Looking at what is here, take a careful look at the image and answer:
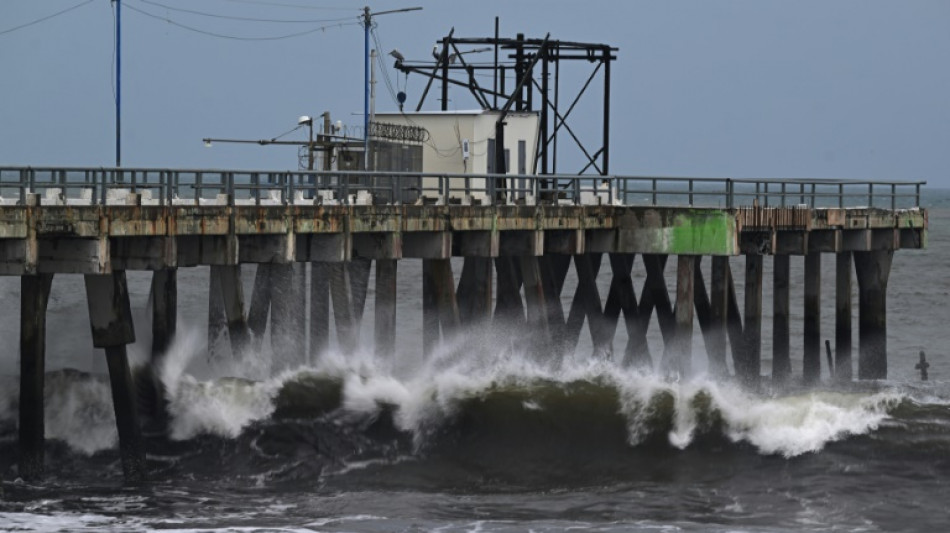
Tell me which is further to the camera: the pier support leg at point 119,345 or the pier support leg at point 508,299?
the pier support leg at point 508,299

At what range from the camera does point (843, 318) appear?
43219 millimetres

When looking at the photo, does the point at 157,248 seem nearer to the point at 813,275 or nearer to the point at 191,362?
the point at 191,362

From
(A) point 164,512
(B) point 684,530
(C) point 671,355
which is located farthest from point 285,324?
(B) point 684,530

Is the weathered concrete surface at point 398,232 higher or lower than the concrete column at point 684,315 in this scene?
higher

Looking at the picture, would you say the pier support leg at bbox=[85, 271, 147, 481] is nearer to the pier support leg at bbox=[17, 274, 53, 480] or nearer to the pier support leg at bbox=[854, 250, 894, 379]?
the pier support leg at bbox=[17, 274, 53, 480]

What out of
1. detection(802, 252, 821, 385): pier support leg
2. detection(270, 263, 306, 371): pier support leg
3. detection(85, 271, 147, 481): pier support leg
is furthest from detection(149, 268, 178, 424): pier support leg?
detection(802, 252, 821, 385): pier support leg

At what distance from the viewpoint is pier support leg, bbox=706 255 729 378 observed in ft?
123

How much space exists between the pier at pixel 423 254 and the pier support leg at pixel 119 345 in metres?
0.03

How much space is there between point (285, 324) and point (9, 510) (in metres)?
11.7

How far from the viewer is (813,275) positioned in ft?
140

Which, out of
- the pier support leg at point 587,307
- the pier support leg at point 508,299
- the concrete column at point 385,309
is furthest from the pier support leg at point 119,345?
the pier support leg at point 587,307

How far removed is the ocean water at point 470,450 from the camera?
2708 centimetres

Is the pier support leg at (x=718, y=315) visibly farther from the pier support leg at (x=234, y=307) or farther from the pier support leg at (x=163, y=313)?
the pier support leg at (x=163, y=313)

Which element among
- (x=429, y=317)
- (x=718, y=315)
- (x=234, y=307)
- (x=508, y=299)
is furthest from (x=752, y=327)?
(x=234, y=307)
